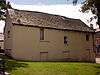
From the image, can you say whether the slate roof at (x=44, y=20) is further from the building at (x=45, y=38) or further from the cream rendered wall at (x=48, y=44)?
the cream rendered wall at (x=48, y=44)

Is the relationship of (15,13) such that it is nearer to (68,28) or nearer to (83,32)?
(68,28)

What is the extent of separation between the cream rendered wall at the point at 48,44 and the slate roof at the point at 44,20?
2.91 feet

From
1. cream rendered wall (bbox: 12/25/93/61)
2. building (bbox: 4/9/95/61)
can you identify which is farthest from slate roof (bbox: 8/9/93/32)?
cream rendered wall (bbox: 12/25/93/61)

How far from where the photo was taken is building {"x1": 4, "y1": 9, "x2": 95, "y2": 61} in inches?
1208

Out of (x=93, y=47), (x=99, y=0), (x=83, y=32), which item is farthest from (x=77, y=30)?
(x=99, y=0)

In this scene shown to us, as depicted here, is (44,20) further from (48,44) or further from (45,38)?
(48,44)

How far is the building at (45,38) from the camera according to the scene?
101 feet

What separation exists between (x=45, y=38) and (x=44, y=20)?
3708 millimetres

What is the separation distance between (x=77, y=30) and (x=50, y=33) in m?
6.31

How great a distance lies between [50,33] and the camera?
3406 cm

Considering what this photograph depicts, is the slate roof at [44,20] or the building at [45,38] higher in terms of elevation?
the slate roof at [44,20]

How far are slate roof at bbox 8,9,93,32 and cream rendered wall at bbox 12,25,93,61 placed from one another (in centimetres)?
89

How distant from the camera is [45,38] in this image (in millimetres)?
33344

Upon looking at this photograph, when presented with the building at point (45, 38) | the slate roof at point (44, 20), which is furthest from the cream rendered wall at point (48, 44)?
the slate roof at point (44, 20)
